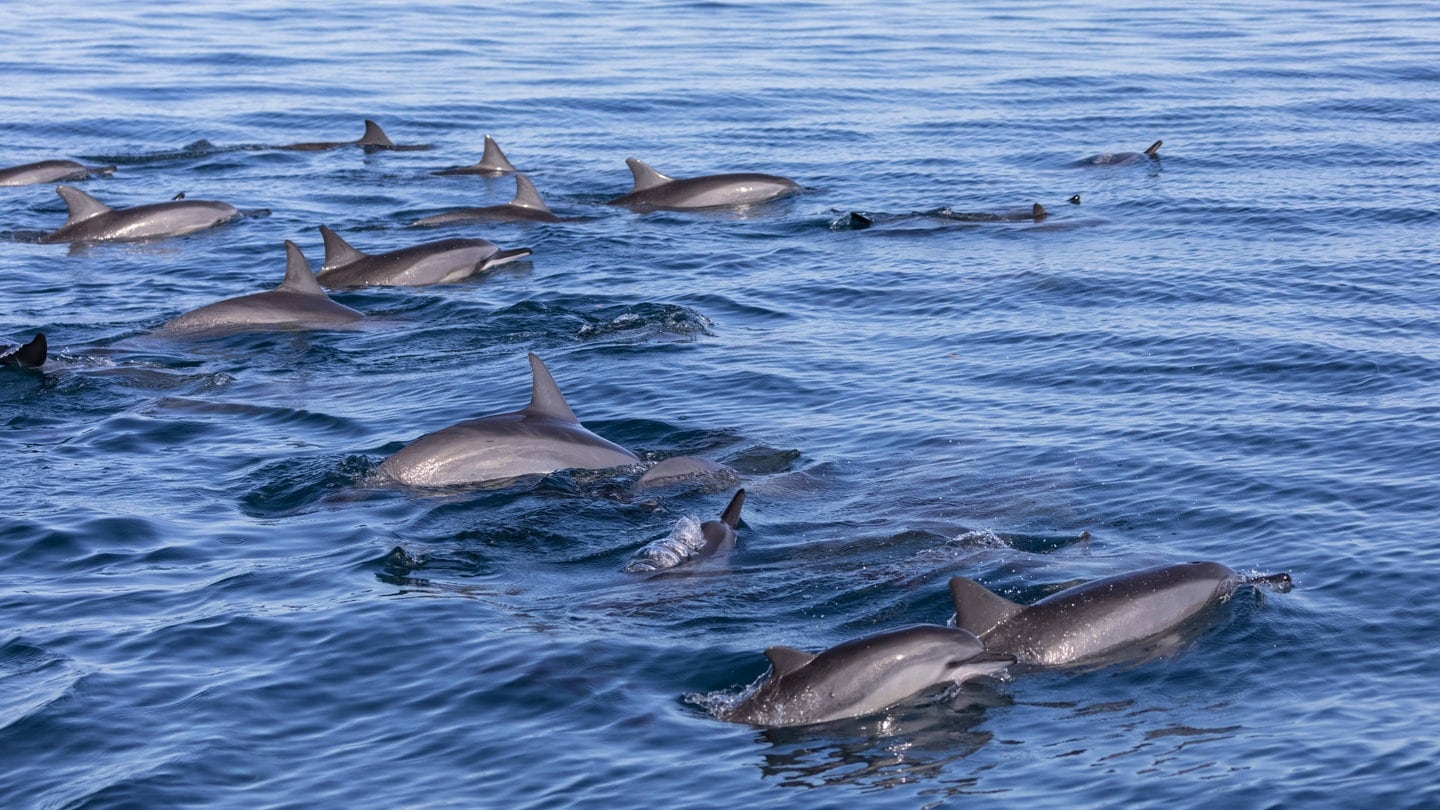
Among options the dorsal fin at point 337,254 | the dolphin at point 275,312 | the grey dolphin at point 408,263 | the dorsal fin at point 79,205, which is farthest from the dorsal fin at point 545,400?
the dorsal fin at point 79,205

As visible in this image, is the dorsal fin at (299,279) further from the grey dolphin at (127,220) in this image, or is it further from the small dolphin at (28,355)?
the grey dolphin at (127,220)

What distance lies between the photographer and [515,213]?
1021 inches

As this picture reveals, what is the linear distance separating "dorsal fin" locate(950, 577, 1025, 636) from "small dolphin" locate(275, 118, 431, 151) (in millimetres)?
24985

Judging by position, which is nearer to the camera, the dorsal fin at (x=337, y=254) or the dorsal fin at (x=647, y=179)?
the dorsal fin at (x=337, y=254)

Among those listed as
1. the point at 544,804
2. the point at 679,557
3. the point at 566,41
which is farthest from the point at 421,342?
the point at 566,41

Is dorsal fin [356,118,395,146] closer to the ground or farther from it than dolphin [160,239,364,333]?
farther from it

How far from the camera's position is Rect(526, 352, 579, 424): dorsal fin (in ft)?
46.7

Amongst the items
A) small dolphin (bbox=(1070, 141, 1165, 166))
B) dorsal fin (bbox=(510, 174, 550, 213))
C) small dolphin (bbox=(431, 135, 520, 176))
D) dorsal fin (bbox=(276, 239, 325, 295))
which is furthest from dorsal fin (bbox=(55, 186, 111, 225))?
small dolphin (bbox=(1070, 141, 1165, 166))

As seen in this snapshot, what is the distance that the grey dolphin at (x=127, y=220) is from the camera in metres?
25.4

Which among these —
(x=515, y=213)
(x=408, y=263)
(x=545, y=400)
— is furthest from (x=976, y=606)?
(x=515, y=213)

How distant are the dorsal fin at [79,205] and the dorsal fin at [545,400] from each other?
549 inches

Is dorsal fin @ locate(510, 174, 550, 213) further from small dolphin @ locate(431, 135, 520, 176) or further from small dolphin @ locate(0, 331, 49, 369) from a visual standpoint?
small dolphin @ locate(0, 331, 49, 369)

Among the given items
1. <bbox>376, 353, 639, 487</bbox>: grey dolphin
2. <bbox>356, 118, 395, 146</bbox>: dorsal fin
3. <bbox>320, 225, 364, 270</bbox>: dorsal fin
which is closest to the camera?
<bbox>376, 353, 639, 487</bbox>: grey dolphin

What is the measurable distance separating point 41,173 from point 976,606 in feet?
80.3
